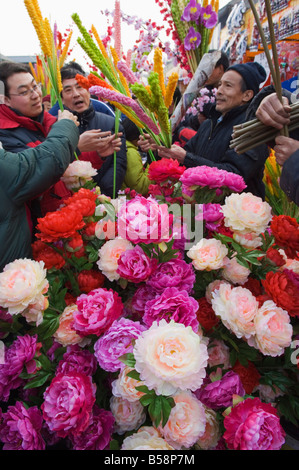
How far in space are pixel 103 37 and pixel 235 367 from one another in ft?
4.71

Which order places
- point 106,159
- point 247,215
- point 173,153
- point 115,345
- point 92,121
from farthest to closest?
1. point 92,121
2. point 106,159
3. point 173,153
4. point 247,215
5. point 115,345

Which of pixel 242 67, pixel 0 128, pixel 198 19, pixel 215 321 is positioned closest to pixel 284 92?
pixel 198 19

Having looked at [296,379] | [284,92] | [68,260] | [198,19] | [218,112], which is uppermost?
[198,19]

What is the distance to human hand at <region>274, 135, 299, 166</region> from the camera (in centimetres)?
75

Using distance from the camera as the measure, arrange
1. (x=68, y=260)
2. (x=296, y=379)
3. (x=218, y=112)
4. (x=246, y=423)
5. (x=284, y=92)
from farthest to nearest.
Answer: (x=218, y=112) < (x=284, y=92) < (x=68, y=260) < (x=296, y=379) < (x=246, y=423)

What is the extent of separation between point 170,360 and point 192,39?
1.05 meters

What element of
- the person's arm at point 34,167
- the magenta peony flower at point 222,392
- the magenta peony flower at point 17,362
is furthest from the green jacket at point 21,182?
the magenta peony flower at point 222,392

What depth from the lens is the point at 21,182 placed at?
0.76 metres

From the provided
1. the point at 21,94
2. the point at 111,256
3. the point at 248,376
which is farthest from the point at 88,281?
the point at 21,94

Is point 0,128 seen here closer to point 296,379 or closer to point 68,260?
point 68,260

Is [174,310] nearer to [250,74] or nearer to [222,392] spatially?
[222,392]

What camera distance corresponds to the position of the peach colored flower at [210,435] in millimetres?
608

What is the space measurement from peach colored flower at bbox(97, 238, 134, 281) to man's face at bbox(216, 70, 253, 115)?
42.0 inches

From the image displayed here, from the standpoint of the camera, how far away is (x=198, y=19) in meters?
1.04
